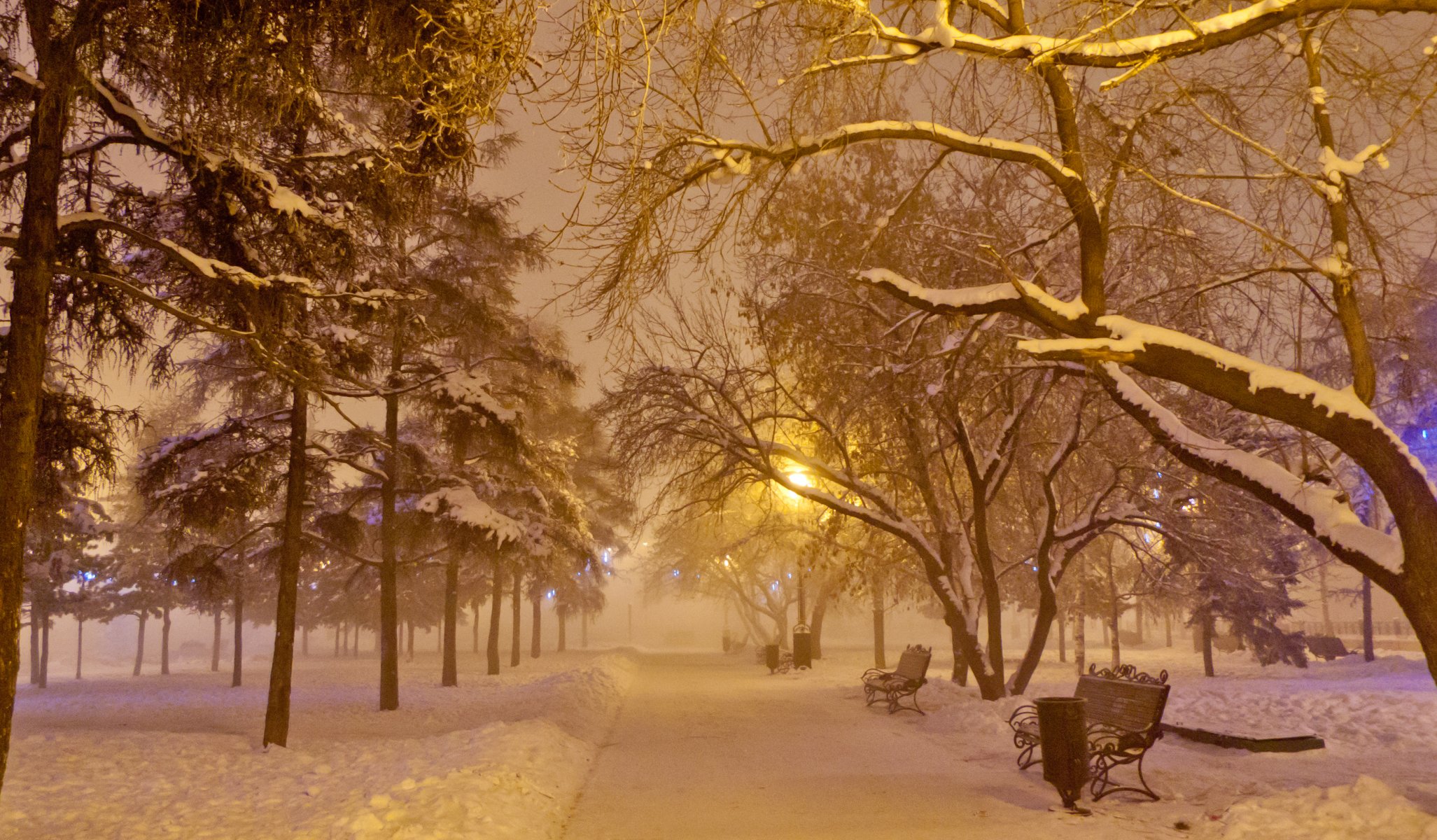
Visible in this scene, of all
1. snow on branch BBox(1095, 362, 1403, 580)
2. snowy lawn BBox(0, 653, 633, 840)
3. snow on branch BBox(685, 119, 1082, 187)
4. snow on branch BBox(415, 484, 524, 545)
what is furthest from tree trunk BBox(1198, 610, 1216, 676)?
snow on branch BBox(685, 119, 1082, 187)

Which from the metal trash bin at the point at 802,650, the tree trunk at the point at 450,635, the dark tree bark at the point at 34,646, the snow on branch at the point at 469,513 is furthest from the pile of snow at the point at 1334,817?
the dark tree bark at the point at 34,646

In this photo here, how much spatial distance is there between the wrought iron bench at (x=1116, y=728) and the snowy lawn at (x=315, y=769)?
4910 mm

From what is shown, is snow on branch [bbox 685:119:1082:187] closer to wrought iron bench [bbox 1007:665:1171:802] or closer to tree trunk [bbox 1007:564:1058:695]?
wrought iron bench [bbox 1007:665:1171:802]

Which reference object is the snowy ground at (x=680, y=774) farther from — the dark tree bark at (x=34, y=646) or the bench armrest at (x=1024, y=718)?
the dark tree bark at (x=34, y=646)

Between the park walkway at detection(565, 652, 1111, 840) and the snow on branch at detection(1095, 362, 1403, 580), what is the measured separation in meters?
3.07

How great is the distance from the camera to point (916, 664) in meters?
17.1

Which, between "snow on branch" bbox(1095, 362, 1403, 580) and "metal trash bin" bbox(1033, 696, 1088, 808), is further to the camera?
"metal trash bin" bbox(1033, 696, 1088, 808)

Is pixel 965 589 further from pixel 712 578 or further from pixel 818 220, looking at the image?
pixel 712 578

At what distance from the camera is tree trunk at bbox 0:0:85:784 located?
595cm

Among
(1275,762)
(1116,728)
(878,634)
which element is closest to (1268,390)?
(1116,728)

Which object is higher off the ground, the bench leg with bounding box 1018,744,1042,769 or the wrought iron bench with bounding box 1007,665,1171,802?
the wrought iron bench with bounding box 1007,665,1171,802

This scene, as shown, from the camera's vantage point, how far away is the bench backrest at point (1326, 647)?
107 feet

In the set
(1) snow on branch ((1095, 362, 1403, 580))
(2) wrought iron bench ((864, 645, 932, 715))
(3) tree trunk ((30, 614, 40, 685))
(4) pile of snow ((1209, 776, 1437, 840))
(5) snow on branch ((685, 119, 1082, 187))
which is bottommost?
(3) tree trunk ((30, 614, 40, 685))

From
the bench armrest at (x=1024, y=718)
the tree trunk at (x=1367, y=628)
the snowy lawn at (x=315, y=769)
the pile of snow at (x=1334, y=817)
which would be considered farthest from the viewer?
the tree trunk at (x=1367, y=628)
